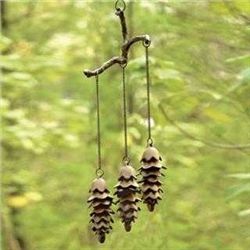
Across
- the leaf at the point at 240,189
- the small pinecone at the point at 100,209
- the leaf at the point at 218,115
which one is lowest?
the small pinecone at the point at 100,209

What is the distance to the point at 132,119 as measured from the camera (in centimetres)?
378

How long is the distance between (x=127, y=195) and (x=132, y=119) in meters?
2.17

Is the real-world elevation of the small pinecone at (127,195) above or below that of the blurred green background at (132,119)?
below

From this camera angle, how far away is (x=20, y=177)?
4.95m

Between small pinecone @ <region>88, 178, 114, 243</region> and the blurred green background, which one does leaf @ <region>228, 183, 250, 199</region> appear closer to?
the blurred green background

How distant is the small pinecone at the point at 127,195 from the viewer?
1.62 metres

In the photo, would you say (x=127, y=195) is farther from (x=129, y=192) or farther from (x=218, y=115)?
(x=218, y=115)

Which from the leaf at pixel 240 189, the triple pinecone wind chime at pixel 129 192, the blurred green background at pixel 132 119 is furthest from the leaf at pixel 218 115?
the triple pinecone wind chime at pixel 129 192

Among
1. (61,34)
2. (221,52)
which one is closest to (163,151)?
(221,52)

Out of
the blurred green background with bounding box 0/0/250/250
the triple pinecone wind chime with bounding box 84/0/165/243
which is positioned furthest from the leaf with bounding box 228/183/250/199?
the triple pinecone wind chime with bounding box 84/0/165/243

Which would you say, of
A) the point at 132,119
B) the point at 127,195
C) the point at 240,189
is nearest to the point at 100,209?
the point at 127,195

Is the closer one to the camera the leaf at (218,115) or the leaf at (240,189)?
the leaf at (240,189)

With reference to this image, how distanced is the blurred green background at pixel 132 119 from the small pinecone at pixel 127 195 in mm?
535

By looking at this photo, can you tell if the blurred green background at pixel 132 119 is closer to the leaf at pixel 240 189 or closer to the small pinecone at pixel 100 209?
the leaf at pixel 240 189
